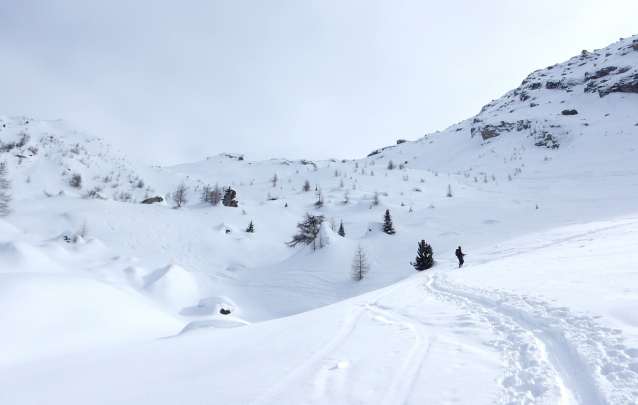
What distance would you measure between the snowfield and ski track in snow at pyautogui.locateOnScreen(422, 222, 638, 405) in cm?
2

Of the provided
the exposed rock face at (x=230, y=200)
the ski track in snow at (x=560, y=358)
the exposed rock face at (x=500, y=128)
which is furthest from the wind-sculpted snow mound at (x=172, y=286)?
the exposed rock face at (x=500, y=128)

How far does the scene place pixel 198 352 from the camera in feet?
14.9

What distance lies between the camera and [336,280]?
18422 millimetres

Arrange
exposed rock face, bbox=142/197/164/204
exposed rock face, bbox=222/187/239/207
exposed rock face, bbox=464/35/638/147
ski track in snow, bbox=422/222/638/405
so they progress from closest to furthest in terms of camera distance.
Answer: ski track in snow, bbox=422/222/638/405 < exposed rock face, bbox=142/197/164/204 < exposed rock face, bbox=222/187/239/207 < exposed rock face, bbox=464/35/638/147

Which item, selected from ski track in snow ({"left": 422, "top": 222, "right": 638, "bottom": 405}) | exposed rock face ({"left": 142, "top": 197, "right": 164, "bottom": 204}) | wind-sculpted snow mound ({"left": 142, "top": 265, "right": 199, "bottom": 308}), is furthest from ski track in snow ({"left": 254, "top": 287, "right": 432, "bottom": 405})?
exposed rock face ({"left": 142, "top": 197, "right": 164, "bottom": 204})

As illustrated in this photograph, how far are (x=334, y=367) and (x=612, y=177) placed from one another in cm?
3966

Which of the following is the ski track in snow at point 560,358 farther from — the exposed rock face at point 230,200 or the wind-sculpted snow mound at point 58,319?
the exposed rock face at point 230,200

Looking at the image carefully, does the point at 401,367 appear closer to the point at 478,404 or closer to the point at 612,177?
the point at 478,404

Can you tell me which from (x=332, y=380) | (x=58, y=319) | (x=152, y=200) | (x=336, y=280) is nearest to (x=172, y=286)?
(x=336, y=280)

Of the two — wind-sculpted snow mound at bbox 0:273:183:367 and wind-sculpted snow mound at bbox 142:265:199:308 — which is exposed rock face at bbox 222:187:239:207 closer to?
wind-sculpted snow mound at bbox 142:265:199:308

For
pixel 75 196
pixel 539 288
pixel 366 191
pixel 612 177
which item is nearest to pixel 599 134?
pixel 612 177

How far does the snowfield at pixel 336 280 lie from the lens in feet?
9.50

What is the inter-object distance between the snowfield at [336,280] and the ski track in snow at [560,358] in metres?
0.02

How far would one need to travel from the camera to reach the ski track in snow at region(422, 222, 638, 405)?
2.28m
